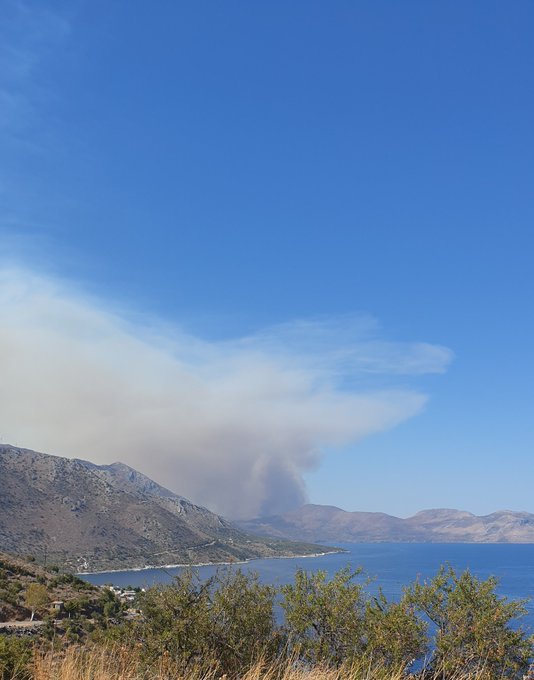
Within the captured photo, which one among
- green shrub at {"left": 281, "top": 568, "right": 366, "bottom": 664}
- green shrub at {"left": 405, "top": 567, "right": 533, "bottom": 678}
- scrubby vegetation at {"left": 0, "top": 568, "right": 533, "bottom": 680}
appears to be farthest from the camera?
green shrub at {"left": 281, "top": 568, "right": 366, "bottom": 664}

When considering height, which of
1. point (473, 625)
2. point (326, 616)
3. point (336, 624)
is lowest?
point (336, 624)

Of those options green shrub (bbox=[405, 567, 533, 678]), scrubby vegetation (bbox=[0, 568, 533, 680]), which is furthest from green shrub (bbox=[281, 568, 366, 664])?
green shrub (bbox=[405, 567, 533, 678])

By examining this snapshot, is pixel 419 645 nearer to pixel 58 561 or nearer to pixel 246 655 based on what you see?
pixel 246 655

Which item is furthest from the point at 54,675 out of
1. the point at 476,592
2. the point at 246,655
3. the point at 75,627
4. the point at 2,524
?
the point at 2,524

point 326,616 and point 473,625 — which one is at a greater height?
point 473,625

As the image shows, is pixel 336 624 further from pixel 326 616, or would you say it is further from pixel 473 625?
pixel 473 625

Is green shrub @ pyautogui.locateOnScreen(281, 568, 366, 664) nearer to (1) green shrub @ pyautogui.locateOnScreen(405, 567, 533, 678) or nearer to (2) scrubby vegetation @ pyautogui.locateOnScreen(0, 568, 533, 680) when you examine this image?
(2) scrubby vegetation @ pyautogui.locateOnScreen(0, 568, 533, 680)

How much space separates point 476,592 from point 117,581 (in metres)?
176

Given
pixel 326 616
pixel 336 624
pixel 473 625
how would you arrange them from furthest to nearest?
pixel 326 616 < pixel 336 624 < pixel 473 625

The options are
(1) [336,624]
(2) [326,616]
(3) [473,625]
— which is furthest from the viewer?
(2) [326,616]

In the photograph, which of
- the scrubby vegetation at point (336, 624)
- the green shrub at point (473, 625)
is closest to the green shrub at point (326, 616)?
the scrubby vegetation at point (336, 624)

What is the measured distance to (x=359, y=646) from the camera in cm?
2150

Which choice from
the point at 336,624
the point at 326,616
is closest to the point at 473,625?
the point at 336,624

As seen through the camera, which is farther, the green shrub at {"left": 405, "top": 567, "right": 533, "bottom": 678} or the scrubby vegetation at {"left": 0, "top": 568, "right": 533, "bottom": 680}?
the green shrub at {"left": 405, "top": 567, "right": 533, "bottom": 678}
